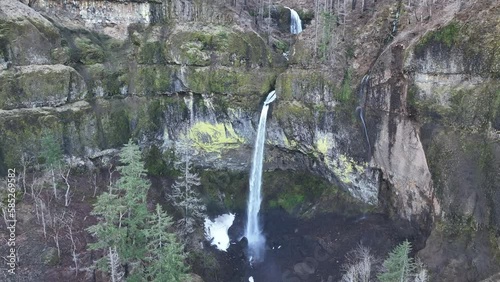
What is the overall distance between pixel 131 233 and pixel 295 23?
29064 millimetres

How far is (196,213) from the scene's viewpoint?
35094mm

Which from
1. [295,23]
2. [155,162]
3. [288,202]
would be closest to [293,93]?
[288,202]

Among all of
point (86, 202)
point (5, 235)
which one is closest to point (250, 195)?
point (86, 202)

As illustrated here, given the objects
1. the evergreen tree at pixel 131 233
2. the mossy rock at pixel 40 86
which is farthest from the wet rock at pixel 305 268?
the mossy rock at pixel 40 86

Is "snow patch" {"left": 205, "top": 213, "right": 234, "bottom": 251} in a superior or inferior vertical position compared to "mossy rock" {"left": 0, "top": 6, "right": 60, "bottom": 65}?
inferior

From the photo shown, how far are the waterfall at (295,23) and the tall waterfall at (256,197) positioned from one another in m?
9.72

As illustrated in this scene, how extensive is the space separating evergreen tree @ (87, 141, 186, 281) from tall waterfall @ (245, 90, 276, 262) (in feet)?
39.3

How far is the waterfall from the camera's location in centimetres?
4378

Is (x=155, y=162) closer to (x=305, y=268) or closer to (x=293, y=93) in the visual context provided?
(x=293, y=93)

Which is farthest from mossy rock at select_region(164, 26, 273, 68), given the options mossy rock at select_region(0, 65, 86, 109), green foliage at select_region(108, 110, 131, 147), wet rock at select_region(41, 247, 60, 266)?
wet rock at select_region(41, 247, 60, 266)

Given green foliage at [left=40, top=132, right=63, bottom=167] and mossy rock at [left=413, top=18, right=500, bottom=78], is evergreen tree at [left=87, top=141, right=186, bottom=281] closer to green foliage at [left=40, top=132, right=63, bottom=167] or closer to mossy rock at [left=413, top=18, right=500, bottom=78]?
green foliage at [left=40, top=132, right=63, bottom=167]

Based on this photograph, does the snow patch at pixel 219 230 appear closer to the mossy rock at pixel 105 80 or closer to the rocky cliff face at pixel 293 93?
the rocky cliff face at pixel 293 93

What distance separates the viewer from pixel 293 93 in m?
36.0

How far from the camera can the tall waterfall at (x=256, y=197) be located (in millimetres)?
35969
